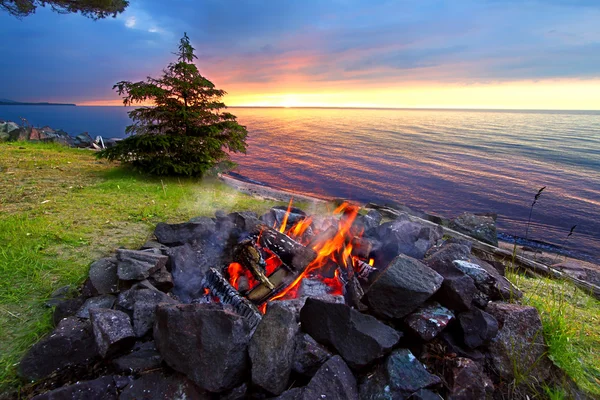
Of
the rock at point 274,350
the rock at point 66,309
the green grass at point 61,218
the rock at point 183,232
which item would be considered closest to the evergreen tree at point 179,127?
the green grass at point 61,218

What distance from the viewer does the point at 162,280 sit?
403 cm

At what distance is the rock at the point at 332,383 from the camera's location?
8.29 feet

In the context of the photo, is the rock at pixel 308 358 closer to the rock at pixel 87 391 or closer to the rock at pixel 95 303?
the rock at pixel 87 391

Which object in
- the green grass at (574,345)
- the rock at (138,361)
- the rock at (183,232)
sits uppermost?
the rock at (183,232)

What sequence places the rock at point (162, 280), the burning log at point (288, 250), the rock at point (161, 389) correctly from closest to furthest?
the rock at point (161, 389) < the rock at point (162, 280) < the burning log at point (288, 250)

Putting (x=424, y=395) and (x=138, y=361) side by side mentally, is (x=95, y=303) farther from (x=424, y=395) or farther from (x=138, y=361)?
(x=424, y=395)

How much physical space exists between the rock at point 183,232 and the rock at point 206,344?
243 centimetres

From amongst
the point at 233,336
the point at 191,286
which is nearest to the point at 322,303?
the point at 233,336

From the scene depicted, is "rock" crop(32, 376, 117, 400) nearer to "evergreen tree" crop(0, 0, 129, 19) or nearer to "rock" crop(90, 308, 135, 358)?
"rock" crop(90, 308, 135, 358)

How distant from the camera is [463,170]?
1027 inches

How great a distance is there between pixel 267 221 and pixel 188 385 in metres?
3.59

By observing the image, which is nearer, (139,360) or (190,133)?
(139,360)

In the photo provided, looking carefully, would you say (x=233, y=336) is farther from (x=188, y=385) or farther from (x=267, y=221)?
(x=267, y=221)

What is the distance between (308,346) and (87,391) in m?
1.96
